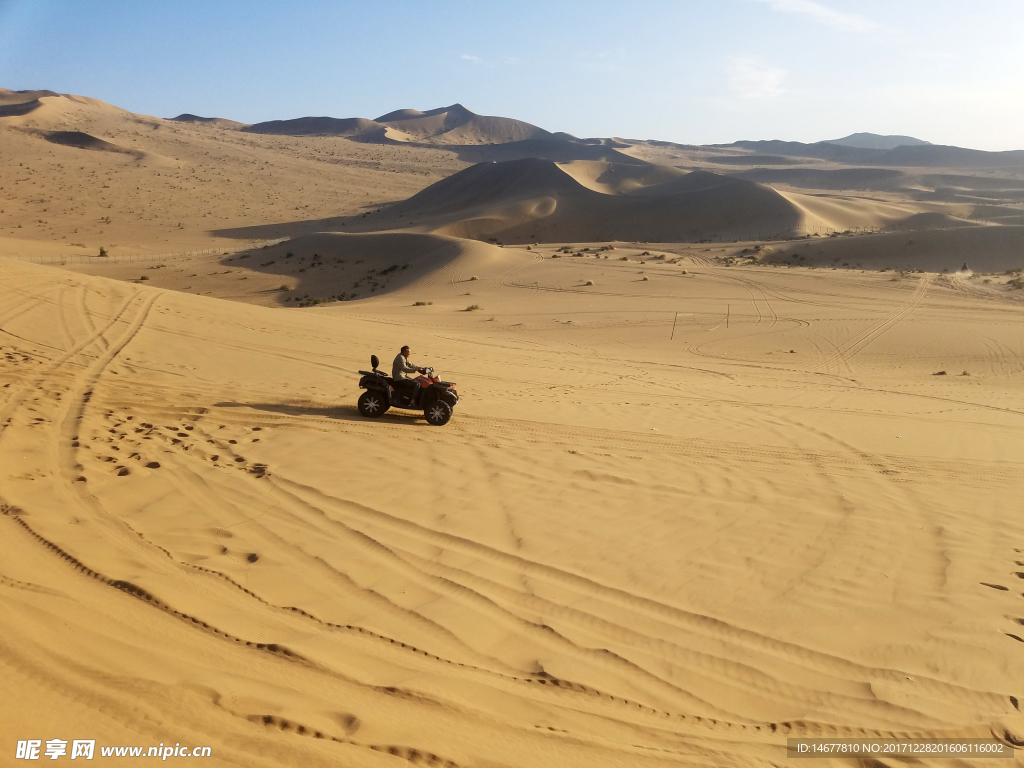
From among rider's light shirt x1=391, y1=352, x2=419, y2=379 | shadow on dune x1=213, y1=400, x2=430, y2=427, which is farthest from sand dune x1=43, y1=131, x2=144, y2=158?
rider's light shirt x1=391, y1=352, x2=419, y2=379

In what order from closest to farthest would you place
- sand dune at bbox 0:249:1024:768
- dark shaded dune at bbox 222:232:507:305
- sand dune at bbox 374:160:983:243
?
sand dune at bbox 0:249:1024:768 < dark shaded dune at bbox 222:232:507:305 < sand dune at bbox 374:160:983:243

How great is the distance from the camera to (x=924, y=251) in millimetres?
36719

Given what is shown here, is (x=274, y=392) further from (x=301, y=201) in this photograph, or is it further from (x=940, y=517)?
(x=301, y=201)

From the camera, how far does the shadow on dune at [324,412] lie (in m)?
9.38

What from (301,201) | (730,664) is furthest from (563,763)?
(301,201)

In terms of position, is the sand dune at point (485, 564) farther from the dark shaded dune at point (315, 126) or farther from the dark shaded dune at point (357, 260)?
the dark shaded dune at point (315, 126)

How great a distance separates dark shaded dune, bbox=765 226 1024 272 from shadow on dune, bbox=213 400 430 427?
32328mm

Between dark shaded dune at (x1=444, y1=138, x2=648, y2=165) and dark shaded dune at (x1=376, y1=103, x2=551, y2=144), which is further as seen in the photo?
dark shaded dune at (x1=376, y1=103, x2=551, y2=144)

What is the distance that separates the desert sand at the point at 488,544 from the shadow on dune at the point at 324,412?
0.29 feet

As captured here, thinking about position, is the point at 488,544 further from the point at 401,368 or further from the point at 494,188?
the point at 494,188

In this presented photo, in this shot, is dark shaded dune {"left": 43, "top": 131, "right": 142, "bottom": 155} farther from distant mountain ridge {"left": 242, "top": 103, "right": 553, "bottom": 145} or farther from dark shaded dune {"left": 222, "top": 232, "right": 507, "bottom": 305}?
distant mountain ridge {"left": 242, "top": 103, "right": 553, "bottom": 145}

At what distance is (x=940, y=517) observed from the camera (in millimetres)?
7012

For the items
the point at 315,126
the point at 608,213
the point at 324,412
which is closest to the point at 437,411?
the point at 324,412

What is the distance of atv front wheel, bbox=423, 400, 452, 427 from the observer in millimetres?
9344
